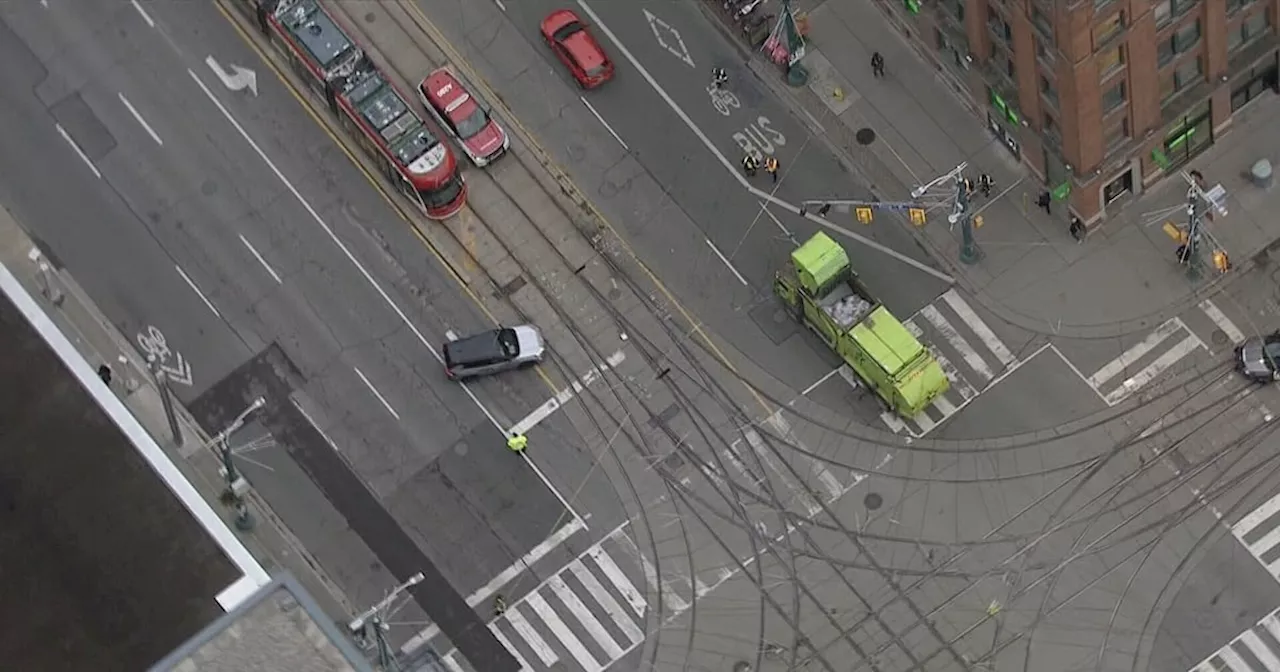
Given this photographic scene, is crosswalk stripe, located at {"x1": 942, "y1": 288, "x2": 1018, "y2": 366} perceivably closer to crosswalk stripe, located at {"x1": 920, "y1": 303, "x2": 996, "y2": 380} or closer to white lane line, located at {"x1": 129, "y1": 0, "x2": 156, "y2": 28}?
crosswalk stripe, located at {"x1": 920, "y1": 303, "x2": 996, "y2": 380}

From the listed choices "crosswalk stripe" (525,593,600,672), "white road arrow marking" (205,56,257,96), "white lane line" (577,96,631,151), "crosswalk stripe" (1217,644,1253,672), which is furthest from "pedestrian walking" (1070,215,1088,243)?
"white road arrow marking" (205,56,257,96)

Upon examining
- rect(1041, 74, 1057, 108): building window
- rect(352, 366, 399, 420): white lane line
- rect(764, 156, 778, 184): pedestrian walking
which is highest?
rect(352, 366, 399, 420): white lane line

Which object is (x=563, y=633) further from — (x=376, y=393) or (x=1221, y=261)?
(x=1221, y=261)

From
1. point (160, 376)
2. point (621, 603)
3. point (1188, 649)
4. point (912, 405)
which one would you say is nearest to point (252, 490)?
point (160, 376)

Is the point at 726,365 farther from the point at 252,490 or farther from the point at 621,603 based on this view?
the point at 252,490

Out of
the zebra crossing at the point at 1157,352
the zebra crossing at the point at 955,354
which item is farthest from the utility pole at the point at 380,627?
the zebra crossing at the point at 1157,352

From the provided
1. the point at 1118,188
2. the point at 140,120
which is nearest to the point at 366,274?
the point at 140,120
